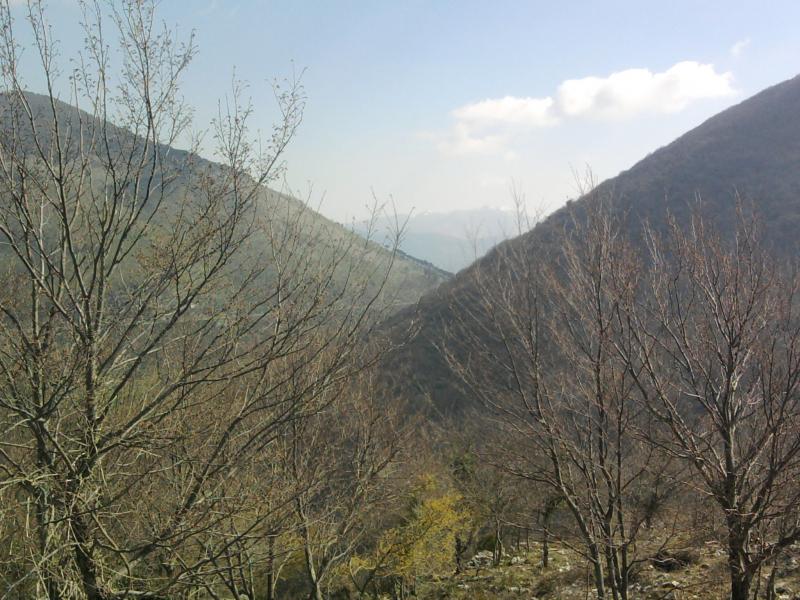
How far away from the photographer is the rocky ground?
9563 mm

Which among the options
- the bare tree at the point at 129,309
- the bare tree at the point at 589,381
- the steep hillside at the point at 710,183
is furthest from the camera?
the steep hillside at the point at 710,183

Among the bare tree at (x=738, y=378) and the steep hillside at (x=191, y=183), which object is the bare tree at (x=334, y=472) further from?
the bare tree at (x=738, y=378)

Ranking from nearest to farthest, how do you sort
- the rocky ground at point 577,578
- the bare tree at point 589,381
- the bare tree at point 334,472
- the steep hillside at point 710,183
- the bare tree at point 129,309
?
the bare tree at point 129,309
the bare tree at point 589,381
the bare tree at point 334,472
the rocky ground at point 577,578
the steep hillside at point 710,183

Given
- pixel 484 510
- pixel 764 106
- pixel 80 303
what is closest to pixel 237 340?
pixel 80 303

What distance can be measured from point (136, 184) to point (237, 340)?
1.42m

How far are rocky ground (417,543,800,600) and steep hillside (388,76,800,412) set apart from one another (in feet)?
48.0

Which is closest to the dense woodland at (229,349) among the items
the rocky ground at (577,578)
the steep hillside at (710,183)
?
the rocky ground at (577,578)

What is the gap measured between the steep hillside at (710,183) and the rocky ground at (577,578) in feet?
48.0

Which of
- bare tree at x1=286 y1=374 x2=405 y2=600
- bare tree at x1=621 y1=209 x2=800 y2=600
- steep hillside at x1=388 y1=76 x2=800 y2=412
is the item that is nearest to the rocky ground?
bare tree at x1=621 y1=209 x2=800 y2=600

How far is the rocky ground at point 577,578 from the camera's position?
9563 millimetres

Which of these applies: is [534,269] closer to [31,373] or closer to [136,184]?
[136,184]

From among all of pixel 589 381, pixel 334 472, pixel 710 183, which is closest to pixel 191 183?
pixel 589 381

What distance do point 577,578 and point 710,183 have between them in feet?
155

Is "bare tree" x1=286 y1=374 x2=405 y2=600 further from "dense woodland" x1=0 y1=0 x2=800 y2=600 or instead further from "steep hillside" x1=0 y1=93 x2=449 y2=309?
"steep hillside" x1=0 y1=93 x2=449 y2=309
